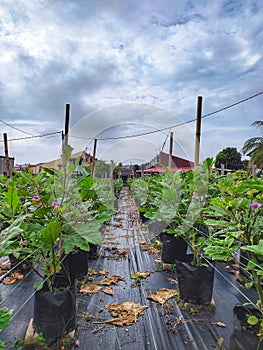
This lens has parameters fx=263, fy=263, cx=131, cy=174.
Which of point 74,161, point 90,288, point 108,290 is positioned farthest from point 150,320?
point 74,161

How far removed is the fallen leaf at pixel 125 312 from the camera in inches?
68.8

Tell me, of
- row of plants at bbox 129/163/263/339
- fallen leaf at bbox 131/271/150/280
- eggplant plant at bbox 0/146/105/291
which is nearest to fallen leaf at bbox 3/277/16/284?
eggplant plant at bbox 0/146/105/291

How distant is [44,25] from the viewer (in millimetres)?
2883

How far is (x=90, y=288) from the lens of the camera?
223 cm

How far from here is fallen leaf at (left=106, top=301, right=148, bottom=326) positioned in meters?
1.75

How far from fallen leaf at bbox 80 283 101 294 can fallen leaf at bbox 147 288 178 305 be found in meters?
0.45

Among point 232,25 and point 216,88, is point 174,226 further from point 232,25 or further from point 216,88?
point 232,25

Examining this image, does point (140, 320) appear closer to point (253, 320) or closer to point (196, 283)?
point (196, 283)

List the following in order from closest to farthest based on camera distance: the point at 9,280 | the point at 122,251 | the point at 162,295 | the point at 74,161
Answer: the point at 74,161, the point at 162,295, the point at 9,280, the point at 122,251

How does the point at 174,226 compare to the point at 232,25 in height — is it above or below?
below

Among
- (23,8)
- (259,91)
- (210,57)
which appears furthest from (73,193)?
(259,91)

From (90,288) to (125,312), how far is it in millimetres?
463

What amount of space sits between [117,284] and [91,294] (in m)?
0.31

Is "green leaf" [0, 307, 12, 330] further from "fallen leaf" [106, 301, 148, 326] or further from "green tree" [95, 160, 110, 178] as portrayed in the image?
"green tree" [95, 160, 110, 178]
